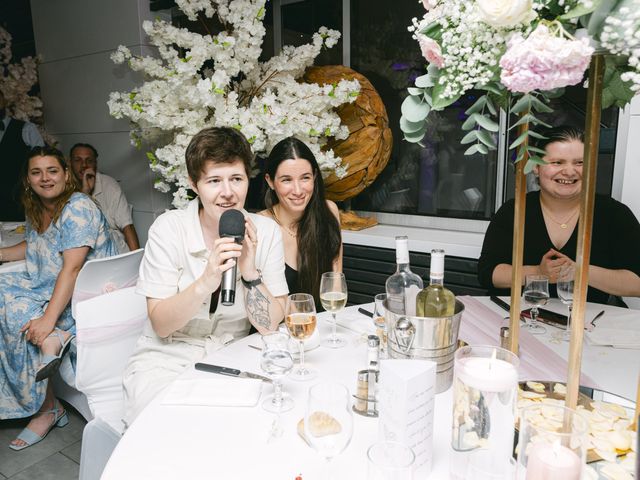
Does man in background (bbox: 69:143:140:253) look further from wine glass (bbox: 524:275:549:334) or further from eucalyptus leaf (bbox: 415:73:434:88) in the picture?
eucalyptus leaf (bbox: 415:73:434:88)

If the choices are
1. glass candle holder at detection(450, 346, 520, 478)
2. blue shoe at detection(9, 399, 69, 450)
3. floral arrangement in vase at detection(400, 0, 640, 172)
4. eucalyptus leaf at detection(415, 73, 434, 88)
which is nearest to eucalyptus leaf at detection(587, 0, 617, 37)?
floral arrangement in vase at detection(400, 0, 640, 172)

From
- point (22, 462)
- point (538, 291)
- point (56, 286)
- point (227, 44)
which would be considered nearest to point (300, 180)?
point (227, 44)

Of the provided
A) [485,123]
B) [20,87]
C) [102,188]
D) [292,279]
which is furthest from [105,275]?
[20,87]

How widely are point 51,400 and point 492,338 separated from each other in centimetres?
237

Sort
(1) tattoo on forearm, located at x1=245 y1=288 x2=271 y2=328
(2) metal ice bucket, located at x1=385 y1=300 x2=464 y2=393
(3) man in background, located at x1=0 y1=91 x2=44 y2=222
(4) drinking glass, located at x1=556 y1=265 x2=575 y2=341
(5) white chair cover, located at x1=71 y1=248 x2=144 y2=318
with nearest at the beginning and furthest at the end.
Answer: (2) metal ice bucket, located at x1=385 y1=300 x2=464 y2=393 → (4) drinking glass, located at x1=556 y1=265 x2=575 y2=341 → (1) tattoo on forearm, located at x1=245 y1=288 x2=271 y2=328 → (5) white chair cover, located at x1=71 y1=248 x2=144 y2=318 → (3) man in background, located at x1=0 y1=91 x2=44 y2=222

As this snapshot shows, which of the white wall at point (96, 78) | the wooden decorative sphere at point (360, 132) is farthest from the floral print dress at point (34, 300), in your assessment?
the wooden decorative sphere at point (360, 132)

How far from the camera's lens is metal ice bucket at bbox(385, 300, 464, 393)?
1.03 m

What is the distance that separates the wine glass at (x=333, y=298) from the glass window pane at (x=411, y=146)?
1923mm

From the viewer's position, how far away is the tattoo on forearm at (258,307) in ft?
5.55

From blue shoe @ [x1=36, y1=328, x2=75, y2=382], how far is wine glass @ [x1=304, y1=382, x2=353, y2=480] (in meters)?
A: 1.96

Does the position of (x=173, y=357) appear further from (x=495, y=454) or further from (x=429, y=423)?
(x=495, y=454)

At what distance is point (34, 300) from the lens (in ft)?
8.59

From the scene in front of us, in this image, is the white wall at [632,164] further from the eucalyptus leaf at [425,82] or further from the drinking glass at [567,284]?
the eucalyptus leaf at [425,82]

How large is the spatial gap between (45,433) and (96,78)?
2726 millimetres
